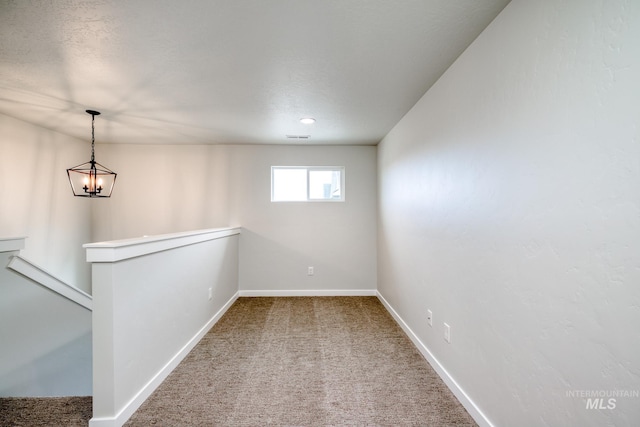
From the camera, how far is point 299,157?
422 cm

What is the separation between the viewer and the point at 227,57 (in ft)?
6.03

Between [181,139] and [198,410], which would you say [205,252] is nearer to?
[198,410]

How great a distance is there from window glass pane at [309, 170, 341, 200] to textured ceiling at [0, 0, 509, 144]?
1285 millimetres

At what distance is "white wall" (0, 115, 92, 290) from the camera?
292 cm

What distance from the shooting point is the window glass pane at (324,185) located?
430 cm

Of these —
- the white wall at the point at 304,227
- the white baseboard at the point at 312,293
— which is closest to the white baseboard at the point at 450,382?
the white baseboard at the point at 312,293

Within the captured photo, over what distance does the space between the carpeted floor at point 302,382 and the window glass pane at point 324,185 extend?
6.32 ft

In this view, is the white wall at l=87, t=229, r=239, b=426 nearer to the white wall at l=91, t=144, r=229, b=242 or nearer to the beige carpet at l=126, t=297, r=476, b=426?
the beige carpet at l=126, t=297, r=476, b=426

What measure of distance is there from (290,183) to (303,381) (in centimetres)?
288

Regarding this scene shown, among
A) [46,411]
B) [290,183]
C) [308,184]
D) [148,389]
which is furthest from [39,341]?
[308,184]

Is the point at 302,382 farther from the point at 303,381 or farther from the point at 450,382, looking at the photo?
the point at 450,382

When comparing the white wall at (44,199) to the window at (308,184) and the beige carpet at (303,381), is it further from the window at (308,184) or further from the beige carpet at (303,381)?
the window at (308,184)

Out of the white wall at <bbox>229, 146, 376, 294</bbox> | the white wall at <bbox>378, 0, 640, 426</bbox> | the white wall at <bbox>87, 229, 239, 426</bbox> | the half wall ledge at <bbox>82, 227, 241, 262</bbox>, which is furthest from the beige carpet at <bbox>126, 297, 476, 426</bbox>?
the white wall at <bbox>229, 146, 376, 294</bbox>

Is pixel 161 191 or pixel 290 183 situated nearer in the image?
pixel 161 191
